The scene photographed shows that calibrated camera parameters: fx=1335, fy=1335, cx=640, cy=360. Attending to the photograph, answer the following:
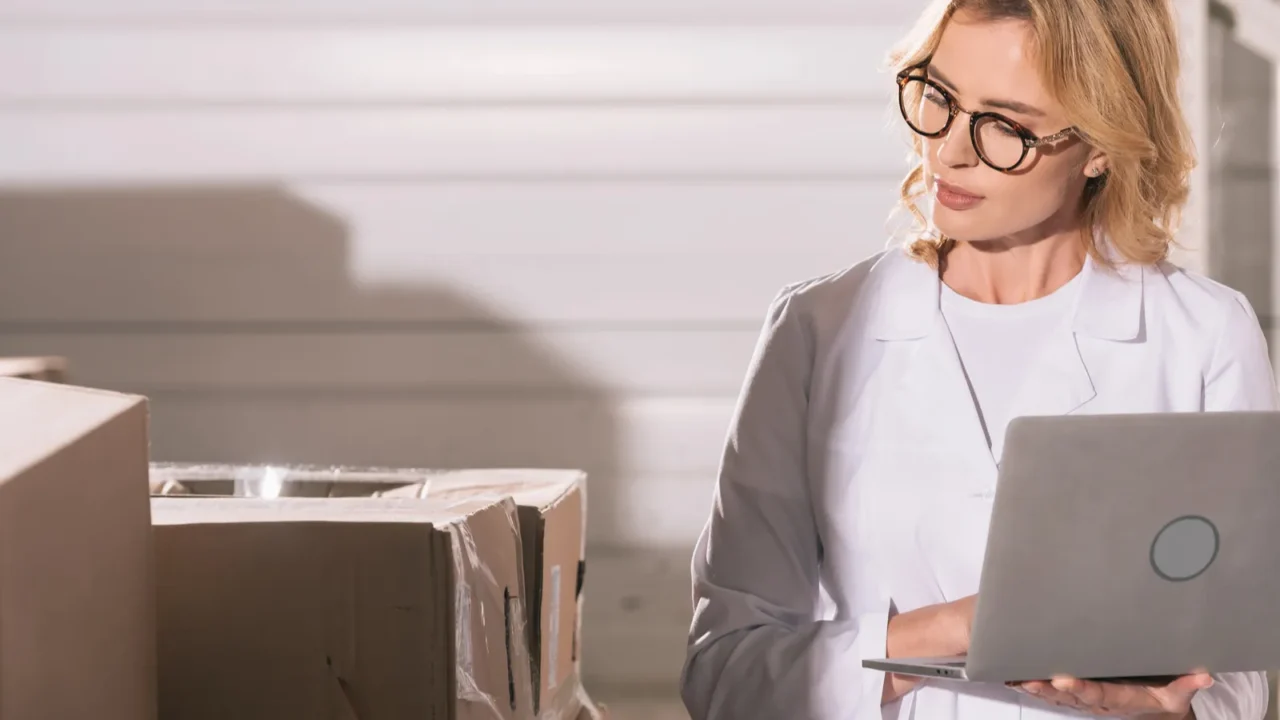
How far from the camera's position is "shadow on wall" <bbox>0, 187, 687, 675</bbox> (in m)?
2.56

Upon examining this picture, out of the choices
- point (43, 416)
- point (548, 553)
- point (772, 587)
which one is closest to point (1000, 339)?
point (772, 587)

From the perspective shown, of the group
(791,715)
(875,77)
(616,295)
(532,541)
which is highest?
(875,77)

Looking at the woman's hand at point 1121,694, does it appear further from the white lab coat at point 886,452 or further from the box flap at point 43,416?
the box flap at point 43,416

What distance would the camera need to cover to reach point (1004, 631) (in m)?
1.15

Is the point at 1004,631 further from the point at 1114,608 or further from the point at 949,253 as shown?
the point at 949,253

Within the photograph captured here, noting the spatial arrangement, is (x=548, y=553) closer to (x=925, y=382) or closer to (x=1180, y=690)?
(x=925, y=382)

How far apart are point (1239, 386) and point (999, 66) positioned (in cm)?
43

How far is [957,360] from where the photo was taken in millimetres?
1485

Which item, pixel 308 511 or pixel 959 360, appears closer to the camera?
pixel 308 511

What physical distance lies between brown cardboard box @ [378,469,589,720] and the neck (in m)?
0.57

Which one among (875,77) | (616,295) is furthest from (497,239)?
(875,77)

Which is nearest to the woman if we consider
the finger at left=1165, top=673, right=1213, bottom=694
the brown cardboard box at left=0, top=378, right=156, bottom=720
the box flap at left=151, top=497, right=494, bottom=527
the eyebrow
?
the eyebrow

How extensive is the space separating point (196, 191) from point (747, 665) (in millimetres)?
1639

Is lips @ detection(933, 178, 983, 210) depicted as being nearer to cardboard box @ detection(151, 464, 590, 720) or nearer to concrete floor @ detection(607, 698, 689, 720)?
cardboard box @ detection(151, 464, 590, 720)
